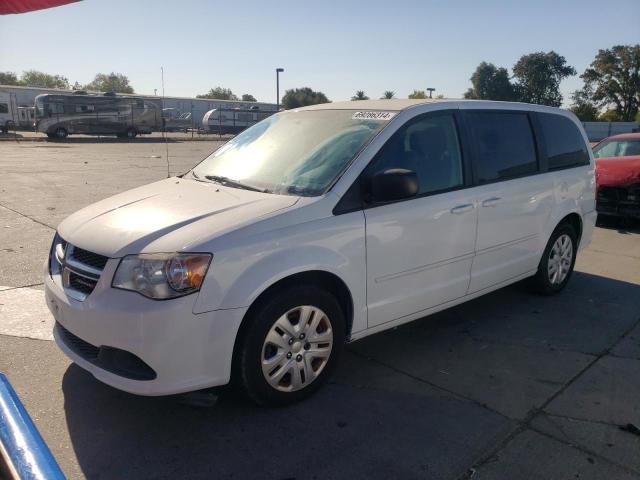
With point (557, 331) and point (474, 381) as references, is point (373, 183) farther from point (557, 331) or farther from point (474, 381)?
point (557, 331)

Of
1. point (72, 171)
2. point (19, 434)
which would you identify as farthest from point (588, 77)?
point (19, 434)

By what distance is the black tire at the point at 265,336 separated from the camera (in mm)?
2977

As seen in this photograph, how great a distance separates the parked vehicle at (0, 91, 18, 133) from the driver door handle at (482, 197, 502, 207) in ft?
143

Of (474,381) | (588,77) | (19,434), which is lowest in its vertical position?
(474,381)

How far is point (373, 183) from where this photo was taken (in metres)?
3.39

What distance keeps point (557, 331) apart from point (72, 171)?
1506 cm

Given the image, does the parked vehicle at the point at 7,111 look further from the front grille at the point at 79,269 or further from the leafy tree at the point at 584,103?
the leafy tree at the point at 584,103

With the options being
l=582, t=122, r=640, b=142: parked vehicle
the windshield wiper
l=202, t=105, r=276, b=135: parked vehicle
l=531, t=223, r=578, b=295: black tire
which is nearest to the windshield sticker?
the windshield wiper

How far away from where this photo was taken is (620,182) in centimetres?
881

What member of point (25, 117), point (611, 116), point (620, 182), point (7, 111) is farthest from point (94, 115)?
point (611, 116)

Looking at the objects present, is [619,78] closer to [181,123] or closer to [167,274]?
[181,123]

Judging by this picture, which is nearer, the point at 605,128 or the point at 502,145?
the point at 502,145

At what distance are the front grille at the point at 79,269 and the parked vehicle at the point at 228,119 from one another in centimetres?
4866

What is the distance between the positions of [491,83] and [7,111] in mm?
64362
